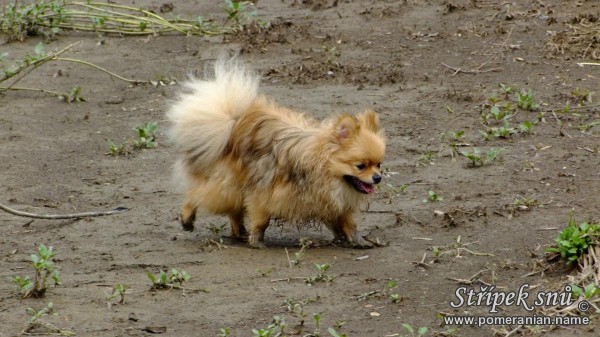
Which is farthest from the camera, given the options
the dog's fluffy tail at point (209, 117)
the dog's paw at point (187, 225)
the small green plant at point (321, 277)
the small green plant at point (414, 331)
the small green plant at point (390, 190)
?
the small green plant at point (390, 190)

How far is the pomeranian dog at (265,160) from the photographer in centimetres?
747

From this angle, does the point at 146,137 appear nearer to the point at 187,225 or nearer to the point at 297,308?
the point at 187,225

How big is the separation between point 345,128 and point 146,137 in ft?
9.93

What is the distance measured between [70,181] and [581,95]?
4.49 metres

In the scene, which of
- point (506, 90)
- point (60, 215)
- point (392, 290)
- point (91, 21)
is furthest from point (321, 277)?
point (91, 21)

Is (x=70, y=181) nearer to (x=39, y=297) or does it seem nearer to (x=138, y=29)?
(x=39, y=297)

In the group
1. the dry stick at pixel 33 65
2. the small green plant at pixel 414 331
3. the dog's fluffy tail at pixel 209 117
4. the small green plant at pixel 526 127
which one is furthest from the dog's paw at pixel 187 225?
the small green plant at pixel 526 127

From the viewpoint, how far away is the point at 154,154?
984 centimetres

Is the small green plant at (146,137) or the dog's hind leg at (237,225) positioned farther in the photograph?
the small green plant at (146,137)

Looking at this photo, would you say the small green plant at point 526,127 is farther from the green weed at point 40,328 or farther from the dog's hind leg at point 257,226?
the green weed at point 40,328

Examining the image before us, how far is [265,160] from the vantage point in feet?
25.2

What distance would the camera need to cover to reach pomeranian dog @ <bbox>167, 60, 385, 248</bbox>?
294 inches

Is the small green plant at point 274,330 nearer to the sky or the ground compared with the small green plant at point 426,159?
nearer to the ground

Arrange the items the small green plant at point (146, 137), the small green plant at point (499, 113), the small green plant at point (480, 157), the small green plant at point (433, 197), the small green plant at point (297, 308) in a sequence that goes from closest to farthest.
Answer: the small green plant at point (297, 308), the small green plant at point (433, 197), the small green plant at point (480, 157), the small green plant at point (499, 113), the small green plant at point (146, 137)
